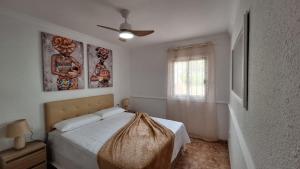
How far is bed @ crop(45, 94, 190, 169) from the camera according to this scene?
1.76 meters

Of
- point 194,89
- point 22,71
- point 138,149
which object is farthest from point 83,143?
point 194,89

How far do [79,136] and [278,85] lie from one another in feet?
7.56

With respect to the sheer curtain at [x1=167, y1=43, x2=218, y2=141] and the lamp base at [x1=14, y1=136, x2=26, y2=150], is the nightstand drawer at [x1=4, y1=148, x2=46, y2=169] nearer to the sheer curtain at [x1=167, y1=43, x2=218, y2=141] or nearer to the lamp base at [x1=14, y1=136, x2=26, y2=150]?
the lamp base at [x1=14, y1=136, x2=26, y2=150]

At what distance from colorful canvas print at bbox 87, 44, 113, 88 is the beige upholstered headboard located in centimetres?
36

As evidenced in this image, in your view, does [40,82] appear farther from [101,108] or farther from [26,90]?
[101,108]

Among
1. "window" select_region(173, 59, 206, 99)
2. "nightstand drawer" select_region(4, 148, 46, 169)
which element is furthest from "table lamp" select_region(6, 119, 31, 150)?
"window" select_region(173, 59, 206, 99)

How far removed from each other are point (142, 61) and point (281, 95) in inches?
149

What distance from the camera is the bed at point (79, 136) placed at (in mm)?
1756

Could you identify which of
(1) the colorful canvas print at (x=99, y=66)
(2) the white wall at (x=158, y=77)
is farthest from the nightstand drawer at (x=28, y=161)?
(2) the white wall at (x=158, y=77)

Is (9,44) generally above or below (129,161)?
above

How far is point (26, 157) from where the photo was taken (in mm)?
1873

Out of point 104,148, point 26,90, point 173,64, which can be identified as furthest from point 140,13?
point 26,90

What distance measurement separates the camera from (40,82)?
2.33m

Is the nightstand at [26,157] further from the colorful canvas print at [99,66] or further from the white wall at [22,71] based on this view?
the colorful canvas print at [99,66]
